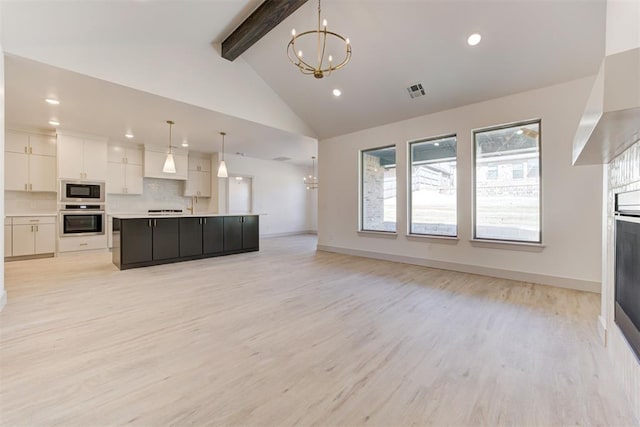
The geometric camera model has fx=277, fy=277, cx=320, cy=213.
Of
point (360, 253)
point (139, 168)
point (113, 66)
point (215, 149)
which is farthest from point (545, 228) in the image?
point (139, 168)

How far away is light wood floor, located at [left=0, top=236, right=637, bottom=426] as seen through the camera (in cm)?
146

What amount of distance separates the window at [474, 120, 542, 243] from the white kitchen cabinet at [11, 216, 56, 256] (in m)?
8.38

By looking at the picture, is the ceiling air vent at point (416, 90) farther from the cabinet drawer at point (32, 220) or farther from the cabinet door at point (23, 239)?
the cabinet door at point (23, 239)

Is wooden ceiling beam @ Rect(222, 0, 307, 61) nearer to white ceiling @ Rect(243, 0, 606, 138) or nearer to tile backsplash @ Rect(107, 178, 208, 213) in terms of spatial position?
white ceiling @ Rect(243, 0, 606, 138)

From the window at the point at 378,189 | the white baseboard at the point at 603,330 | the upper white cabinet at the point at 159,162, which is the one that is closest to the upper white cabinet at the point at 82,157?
the upper white cabinet at the point at 159,162

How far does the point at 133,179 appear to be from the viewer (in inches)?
280

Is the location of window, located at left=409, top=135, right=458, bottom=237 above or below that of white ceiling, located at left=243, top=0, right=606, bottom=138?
below

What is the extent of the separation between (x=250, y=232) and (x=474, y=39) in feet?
18.1

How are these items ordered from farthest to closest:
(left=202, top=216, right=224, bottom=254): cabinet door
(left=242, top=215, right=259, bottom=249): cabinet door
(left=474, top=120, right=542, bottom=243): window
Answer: (left=242, top=215, right=259, bottom=249): cabinet door
(left=202, top=216, right=224, bottom=254): cabinet door
(left=474, top=120, right=542, bottom=243): window

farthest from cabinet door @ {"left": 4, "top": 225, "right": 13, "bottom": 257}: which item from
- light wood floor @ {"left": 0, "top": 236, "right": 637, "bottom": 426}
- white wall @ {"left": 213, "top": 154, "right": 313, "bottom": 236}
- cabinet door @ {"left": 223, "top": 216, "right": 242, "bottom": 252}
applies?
white wall @ {"left": 213, "top": 154, "right": 313, "bottom": 236}

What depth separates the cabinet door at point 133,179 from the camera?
23.0ft

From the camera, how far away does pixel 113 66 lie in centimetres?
373

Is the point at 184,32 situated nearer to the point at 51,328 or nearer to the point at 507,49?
the point at 51,328

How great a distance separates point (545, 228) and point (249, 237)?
5.61 m
